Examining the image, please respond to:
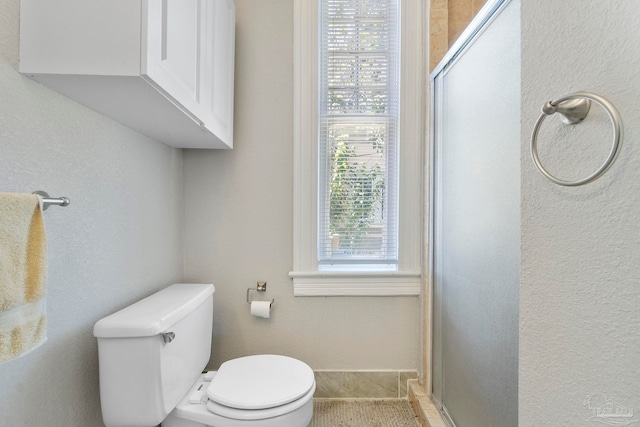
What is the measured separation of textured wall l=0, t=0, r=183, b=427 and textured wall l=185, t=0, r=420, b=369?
0.34 meters

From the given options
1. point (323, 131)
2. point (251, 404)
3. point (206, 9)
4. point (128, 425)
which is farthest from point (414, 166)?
point (128, 425)

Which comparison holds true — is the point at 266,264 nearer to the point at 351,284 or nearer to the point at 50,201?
the point at 351,284

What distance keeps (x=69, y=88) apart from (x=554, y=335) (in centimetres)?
133

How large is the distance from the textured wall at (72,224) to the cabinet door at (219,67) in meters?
0.33

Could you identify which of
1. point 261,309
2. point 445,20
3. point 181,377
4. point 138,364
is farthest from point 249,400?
point 445,20

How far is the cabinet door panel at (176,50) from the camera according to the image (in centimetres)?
78

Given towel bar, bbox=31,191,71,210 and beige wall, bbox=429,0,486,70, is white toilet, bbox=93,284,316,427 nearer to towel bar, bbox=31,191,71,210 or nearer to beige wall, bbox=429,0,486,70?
towel bar, bbox=31,191,71,210

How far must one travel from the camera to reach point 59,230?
90 centimetres

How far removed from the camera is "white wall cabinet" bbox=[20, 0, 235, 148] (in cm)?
75

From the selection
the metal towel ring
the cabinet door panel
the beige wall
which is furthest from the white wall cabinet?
the beige wall

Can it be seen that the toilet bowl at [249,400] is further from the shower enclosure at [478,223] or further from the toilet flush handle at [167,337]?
the shower enclosure at [478,223]

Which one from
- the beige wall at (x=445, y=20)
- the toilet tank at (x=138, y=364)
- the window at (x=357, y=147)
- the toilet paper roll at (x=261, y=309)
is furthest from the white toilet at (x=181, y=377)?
the beige wall at (x=445, y=20)

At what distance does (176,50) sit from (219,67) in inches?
17.8

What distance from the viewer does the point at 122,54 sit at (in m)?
0.75
